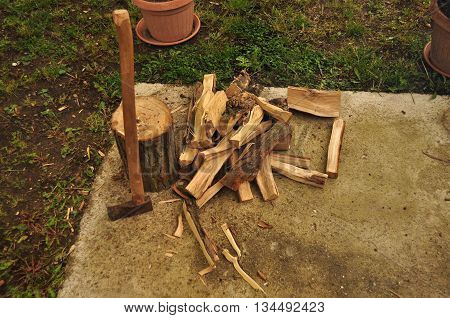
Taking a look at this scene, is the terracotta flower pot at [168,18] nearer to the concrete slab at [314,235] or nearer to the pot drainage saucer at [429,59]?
the concrete slab at [314,235]

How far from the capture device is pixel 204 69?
167 inches

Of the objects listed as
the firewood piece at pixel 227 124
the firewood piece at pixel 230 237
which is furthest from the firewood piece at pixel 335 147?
the firewood piece at pixel 230 237

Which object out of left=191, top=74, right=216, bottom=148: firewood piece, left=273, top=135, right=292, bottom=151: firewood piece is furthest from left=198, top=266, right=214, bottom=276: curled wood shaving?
left=273, top=135, right=292, bottom=151: firewood piece

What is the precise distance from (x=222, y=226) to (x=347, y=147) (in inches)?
55.0

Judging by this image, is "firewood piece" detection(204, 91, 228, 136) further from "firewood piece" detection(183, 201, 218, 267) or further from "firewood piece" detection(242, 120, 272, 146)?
"firewood piece" detection(183, 201, 218, 267)

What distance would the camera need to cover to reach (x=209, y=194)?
3.06 metres

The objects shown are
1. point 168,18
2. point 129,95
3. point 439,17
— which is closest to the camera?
point 129,95

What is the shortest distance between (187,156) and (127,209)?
1.99 feet

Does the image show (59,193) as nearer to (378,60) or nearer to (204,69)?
(204,69)

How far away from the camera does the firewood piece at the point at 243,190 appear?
3080 millimetres

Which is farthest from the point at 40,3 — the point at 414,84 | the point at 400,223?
the point at 400,223

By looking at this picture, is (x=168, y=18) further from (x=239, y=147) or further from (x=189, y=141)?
(x=239, y=147)

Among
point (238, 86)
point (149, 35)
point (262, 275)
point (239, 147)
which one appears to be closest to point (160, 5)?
point (149, 35)

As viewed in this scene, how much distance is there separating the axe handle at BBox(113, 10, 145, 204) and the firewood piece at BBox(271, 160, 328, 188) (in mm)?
1152
